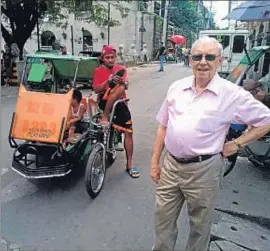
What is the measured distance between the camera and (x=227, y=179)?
15.3 feet

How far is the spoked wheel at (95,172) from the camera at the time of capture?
3.78m

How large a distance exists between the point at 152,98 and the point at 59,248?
8499mm

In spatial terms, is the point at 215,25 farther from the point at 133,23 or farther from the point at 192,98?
the point at 192,98

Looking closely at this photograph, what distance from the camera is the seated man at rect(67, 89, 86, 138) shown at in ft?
14.9

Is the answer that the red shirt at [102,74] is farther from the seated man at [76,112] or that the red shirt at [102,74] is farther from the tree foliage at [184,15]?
the tree foliage at [184,15]

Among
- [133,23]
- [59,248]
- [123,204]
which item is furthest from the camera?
[133,23]

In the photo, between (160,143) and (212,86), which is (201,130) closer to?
(212,86)

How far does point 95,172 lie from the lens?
4012 mm

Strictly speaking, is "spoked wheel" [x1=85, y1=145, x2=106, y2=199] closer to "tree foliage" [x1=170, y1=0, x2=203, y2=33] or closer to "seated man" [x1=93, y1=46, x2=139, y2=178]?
"seated man" [x1=93, y1=46, x2=139, y2=178]

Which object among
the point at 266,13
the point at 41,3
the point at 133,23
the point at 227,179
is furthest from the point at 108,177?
the point at 133,23

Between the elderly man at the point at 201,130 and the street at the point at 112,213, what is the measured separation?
2.72ft

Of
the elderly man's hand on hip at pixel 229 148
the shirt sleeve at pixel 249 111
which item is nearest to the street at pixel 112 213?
the elderly man's hand on hip at pixel 229 148

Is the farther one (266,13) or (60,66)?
(266,13)

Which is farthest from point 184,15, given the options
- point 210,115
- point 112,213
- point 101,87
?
point 210,115
